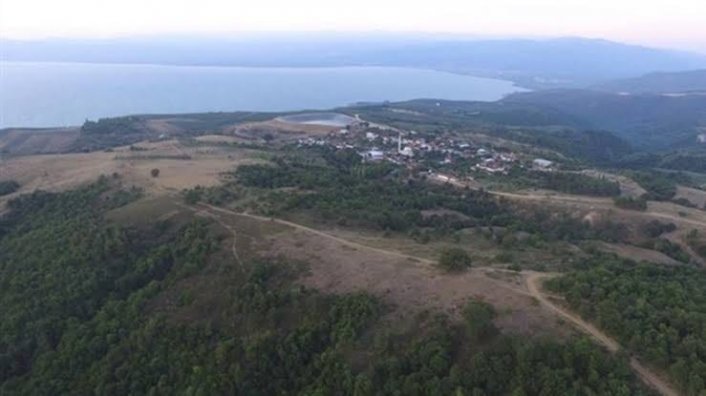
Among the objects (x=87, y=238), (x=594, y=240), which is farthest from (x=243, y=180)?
(x=594, y=240)

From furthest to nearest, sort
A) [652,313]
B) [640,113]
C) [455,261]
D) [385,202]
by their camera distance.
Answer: [640,113] < [385,202] < [455,261] < [652,313]

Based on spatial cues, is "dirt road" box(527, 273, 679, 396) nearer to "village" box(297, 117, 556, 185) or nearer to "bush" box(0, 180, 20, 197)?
"village" box(297, 117, 556, 185)

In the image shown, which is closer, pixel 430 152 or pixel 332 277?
pixel 332 277

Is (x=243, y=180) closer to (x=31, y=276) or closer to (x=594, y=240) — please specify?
(x=31, y=276)

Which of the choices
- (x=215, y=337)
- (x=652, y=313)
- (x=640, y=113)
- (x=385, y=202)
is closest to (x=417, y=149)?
(x=385, y=202)

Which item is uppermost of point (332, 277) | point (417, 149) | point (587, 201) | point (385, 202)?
point (332, 277)

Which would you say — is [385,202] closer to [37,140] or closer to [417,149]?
[417,149]
